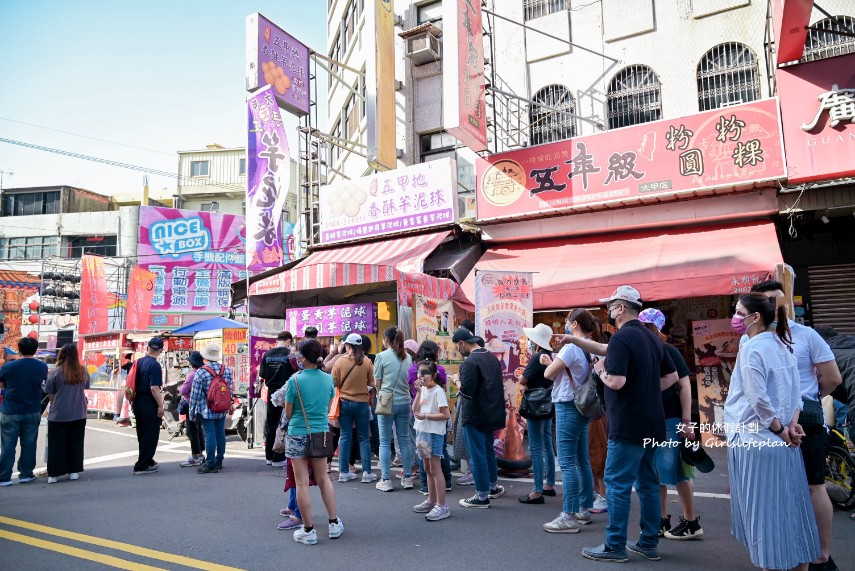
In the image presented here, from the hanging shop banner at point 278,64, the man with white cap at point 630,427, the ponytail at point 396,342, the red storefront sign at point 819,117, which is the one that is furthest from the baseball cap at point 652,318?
the hanging shop banner at point 278,64

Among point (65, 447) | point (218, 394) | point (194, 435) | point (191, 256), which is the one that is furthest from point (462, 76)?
point (191, 256)

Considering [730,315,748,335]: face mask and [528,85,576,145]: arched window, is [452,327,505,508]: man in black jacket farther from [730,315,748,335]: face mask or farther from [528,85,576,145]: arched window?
[528,85,576,145]: arched window

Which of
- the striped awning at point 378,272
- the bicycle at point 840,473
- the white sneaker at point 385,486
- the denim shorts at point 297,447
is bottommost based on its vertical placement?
the white sneaker at point 385,486

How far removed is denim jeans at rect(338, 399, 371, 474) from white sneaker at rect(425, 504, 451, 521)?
200cm

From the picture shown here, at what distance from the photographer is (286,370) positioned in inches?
323

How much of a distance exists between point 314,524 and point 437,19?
13.9 meters

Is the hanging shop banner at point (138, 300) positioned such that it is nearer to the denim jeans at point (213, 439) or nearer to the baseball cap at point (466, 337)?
the denim jeans at point (213, 439)

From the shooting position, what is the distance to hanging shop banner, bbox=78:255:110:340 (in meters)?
21.1

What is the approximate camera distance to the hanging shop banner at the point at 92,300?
21062 millimetres

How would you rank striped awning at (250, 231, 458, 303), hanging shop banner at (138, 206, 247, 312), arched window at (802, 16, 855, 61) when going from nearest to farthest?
striped awning at (250, 231, 458, 303) → arched window at (802, 16, 855, 61) → hanging shop banner at (138, 206, 247, 312)

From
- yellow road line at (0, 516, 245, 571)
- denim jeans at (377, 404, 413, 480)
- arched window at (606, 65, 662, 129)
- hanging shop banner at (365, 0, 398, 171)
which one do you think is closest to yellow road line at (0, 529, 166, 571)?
yellow road line at (0, 516, 245, 571)

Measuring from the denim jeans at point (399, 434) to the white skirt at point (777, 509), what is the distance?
442cm

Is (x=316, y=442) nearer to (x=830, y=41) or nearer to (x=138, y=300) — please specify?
(x=830, y=41)

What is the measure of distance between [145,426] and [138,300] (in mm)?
17433
